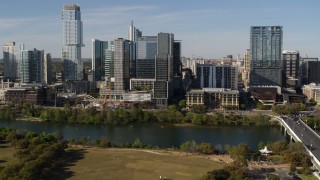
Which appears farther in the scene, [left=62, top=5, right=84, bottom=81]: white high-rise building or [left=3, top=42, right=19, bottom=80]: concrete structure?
[left=3, top=42, right=19, bottom=80]: concrete structure

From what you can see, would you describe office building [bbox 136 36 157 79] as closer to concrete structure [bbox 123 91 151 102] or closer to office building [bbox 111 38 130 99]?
office building [bbox 111 38 130 99]

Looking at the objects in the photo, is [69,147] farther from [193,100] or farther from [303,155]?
[193,100]

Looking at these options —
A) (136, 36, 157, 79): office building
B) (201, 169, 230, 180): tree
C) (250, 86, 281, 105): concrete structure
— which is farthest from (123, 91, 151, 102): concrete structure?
(201, 169, 230, 180): tree

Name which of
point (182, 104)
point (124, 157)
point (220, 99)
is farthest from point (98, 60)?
point (124, 157)

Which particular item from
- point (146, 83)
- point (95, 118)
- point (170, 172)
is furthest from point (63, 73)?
point (170, 172)

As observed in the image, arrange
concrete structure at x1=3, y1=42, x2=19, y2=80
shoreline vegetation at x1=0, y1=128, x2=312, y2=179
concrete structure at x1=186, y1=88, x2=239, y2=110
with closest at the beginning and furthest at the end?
shoreline vegetation at x1=0, y1=128, x2=312, y2=179 → concrete structure at x1=186, y1=88, x2=239, y2=110 → concrete structure at x1=3, y1=42, x2=19, y2=80

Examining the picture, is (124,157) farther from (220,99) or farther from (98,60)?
(98,60)

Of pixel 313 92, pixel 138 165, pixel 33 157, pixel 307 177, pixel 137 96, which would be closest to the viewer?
pixel 307 177
